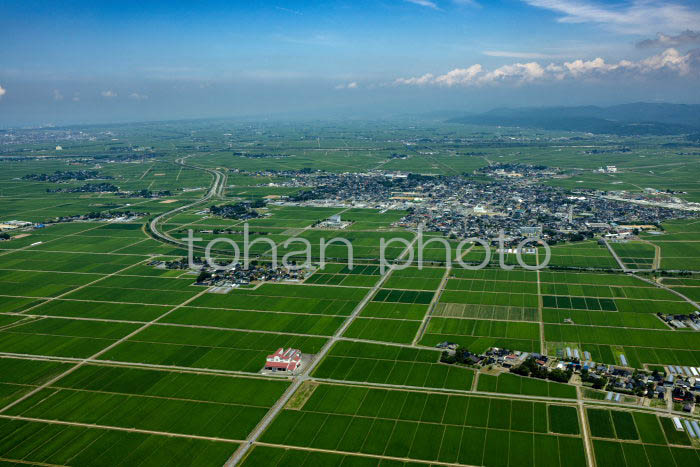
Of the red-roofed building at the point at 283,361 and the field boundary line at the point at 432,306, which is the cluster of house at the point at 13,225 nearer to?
the red-roofed building at the point at 283,361

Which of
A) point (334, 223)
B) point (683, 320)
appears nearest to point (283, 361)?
point (683, 320)

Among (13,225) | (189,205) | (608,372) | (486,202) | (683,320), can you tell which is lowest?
(608,372)

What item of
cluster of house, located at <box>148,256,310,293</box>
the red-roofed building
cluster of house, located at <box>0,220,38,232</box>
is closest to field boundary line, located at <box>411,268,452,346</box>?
the red-roofed building

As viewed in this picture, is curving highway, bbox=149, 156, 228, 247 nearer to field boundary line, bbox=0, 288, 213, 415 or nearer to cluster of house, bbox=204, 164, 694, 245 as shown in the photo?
cluster of house, bbox=204, 164, 694, 245

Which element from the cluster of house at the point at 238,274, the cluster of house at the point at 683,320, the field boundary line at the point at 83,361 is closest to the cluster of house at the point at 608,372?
the cluster of house at the point at 683,320

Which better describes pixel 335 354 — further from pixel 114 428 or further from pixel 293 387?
pixel 114 428

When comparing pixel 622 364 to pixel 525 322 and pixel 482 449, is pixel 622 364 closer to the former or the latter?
pixel 525 322
